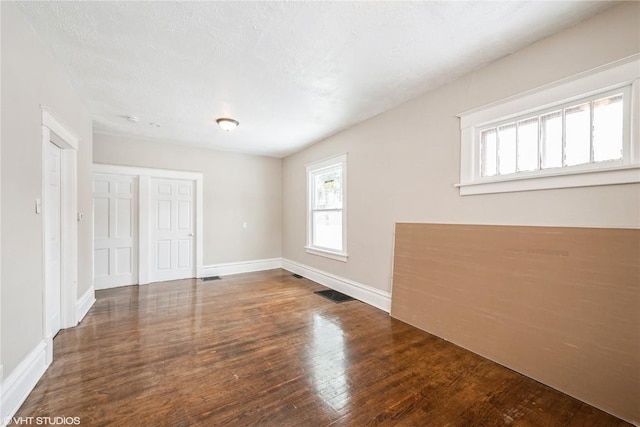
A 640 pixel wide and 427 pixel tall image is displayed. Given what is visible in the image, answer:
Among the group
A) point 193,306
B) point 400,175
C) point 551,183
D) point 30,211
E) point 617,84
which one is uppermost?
point 617,84

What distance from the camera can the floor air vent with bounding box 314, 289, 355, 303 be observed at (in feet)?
13.3

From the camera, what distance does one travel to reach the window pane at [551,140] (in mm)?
2146

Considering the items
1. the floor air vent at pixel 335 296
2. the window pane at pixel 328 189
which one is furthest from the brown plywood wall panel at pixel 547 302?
the window pane at pixel 328 189

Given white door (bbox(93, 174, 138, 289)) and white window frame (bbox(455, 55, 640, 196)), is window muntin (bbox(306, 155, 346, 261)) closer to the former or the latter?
white window frame (bbox(455, 55, 640, 196))

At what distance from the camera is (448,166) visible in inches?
113

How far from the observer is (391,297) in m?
3.42

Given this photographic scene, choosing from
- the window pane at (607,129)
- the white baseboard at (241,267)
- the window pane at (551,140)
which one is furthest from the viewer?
the white baseboard at (241,267)

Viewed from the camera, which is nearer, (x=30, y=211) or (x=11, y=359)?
(x=11, y=359)

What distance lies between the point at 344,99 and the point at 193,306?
344cm

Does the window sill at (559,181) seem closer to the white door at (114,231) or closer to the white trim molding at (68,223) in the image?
the white trim molding at (68,223)

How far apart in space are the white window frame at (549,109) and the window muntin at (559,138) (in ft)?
0.11

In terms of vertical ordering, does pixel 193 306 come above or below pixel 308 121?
below

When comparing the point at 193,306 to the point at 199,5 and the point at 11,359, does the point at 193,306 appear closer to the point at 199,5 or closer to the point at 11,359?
the point at 11,359

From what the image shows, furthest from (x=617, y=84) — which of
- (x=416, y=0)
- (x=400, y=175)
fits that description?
(x=400, y=175)
